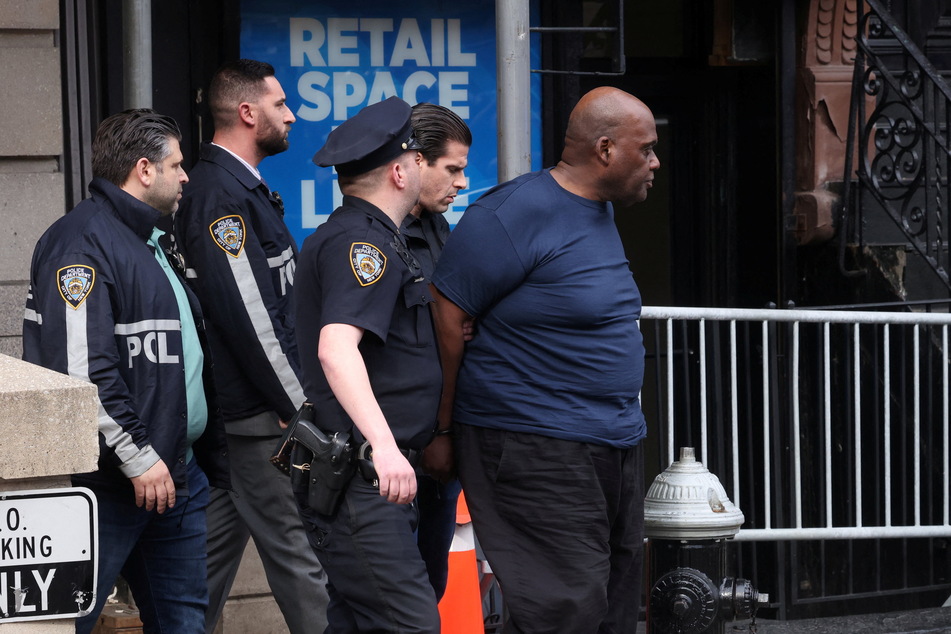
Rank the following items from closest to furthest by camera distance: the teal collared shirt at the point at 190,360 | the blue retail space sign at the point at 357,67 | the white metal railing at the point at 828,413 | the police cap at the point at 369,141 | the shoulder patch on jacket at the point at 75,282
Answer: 1. the police cap at the point at 369,141
2. the shoulder patch on jacket at the point at 75,282
3. the teal collared shirt at the point at 190,360
4. the white metal railing at the point at 828,413
5. the blue retail space sign at the point at 357,67

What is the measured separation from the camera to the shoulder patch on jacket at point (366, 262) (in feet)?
11.9

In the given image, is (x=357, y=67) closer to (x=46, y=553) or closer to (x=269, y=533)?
(x=269, y=533)

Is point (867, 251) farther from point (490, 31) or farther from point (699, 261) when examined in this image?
point (490, 31)

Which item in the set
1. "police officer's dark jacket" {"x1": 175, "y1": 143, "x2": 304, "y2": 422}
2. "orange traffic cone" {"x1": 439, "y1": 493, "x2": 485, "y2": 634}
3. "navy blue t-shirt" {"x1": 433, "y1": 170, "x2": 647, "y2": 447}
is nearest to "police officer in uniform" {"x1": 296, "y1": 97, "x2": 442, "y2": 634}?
"navy blue t-shirt" {"x1": 433, "y1": 170, "x2": 647, "y2": 447}

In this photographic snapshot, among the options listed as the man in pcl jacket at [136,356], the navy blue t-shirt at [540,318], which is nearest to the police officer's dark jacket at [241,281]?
the man in pcl jacket at [136,356]

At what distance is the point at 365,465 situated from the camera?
3.58 metres

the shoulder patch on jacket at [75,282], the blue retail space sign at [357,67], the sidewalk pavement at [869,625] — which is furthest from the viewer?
the blue retail space sign at [357,67]

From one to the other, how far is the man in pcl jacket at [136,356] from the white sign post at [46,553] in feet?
3.12

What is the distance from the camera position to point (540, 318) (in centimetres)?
391

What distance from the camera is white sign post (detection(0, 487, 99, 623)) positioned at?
2.75 meters

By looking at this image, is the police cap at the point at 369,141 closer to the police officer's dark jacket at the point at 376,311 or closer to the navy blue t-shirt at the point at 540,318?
the police officer's dark jacket at the point at 376,311

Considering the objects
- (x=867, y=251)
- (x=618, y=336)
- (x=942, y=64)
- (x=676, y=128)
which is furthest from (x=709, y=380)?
(x=618, y=336)

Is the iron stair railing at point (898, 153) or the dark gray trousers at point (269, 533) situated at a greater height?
the iron stair railing at point (898, 153)

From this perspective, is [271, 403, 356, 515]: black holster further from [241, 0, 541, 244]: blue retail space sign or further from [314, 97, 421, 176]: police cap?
[241, 0, 541, 244]: blue retail space sign
